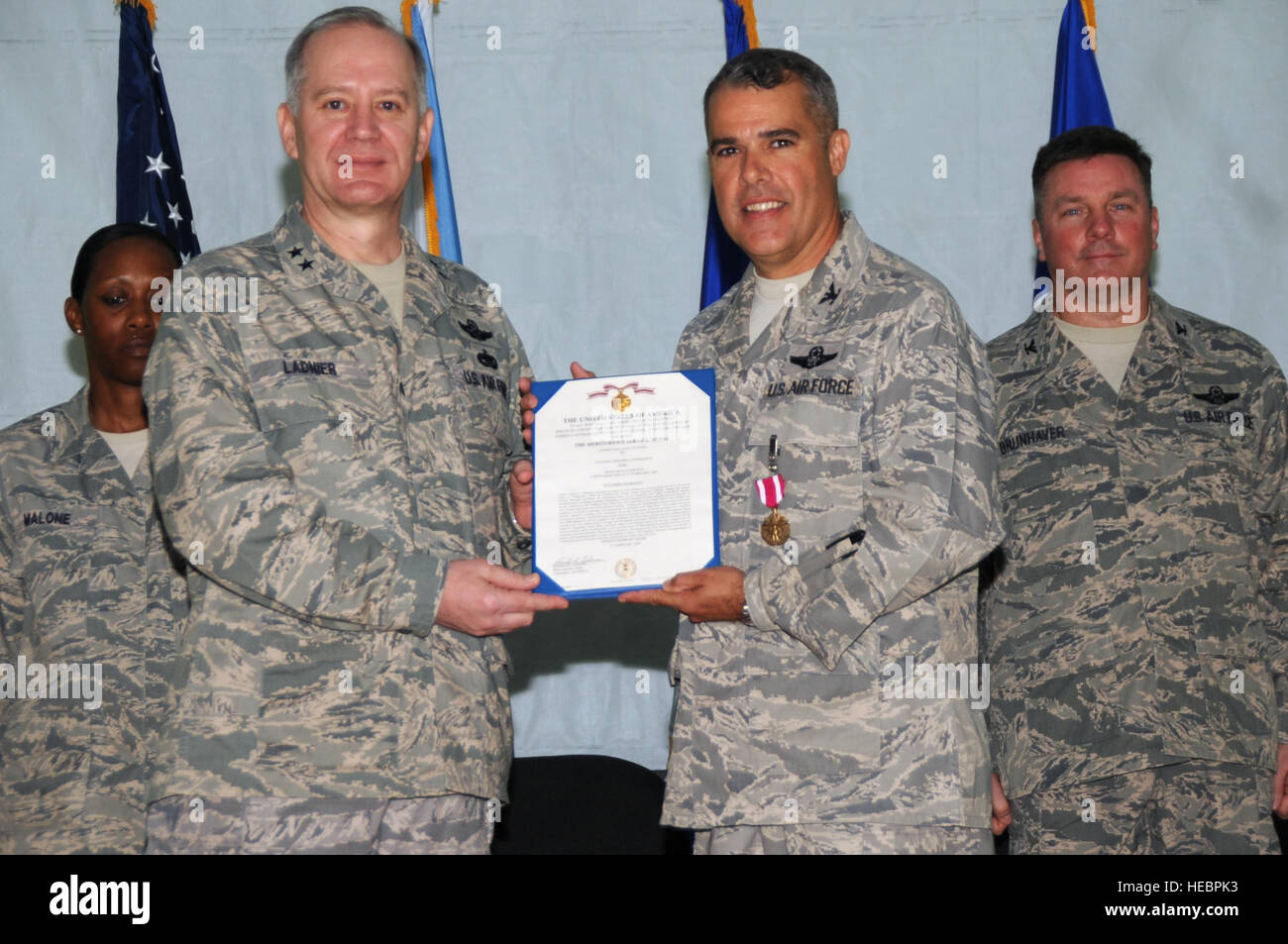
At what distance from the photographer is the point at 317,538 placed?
8.44ft

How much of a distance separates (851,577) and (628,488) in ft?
1.77

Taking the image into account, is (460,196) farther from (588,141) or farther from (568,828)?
(568,828)

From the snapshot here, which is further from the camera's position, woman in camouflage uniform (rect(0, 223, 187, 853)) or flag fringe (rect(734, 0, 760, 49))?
flag fringe (rect(734, 0, 760, 49))

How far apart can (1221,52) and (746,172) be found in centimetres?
273

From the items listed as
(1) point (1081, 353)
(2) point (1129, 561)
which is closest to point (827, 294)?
(1) point (1081, 353)

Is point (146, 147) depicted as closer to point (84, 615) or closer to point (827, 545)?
point (84, 615)

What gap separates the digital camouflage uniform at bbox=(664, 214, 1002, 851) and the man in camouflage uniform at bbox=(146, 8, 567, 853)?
0.45m

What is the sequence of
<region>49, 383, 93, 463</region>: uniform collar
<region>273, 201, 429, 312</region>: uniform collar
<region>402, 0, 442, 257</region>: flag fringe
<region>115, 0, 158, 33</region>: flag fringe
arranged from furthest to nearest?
1. <region>115, 0, 158, 33</region>: flag fringe
2. <region>402, 0, 442, 257</region>: flag fringe
3. <region>49, 383, 93, 463</region>: uniform collar
4. <region>273, 201, 429, 312</region>: uniform collar

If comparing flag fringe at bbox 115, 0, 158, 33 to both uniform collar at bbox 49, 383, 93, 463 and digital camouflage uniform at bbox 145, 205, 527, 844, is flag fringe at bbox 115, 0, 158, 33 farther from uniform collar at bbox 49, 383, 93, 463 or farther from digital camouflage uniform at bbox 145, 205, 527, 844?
digital camouflage uniform at bbox 145, 205, 527, 844

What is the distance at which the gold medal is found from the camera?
2727mm

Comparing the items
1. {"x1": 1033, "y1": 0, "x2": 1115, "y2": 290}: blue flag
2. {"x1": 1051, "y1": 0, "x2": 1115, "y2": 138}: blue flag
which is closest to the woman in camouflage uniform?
{"x1": 1033, "y1": 0, "x2": 1115, "y2": 290}: blue flag

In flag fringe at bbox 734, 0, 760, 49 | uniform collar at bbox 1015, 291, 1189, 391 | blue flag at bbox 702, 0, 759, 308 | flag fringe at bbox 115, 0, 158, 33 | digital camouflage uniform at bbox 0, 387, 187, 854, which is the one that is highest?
flag fringe at bbox 115, 0, 158, 33

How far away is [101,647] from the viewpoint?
11.5 feet

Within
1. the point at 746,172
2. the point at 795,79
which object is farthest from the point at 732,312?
the point at 795,79
